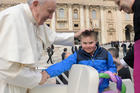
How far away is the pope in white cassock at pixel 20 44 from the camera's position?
149 cm

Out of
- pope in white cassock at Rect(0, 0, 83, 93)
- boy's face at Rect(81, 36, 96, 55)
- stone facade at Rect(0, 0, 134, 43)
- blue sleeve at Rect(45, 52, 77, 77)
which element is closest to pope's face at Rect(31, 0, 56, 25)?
pope in white cassock at Rect(0, 0, 83, 93)

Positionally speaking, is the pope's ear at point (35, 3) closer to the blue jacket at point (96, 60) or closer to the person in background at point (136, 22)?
the person in background at point (136, 22)

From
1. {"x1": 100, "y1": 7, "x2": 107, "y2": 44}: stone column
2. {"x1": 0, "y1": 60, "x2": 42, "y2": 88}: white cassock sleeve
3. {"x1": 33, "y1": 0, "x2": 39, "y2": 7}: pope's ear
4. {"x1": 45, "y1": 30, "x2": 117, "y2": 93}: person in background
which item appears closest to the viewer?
{"x1": 0, "y1": 60, "x2": 42, "y2": 88}: white cassock sleeve

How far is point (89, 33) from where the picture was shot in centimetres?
223

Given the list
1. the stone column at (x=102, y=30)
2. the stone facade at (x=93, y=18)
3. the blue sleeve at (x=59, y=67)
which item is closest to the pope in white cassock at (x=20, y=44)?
the blue sleeve at (x=59, y=67)

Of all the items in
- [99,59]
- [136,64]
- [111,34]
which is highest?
[136,64]

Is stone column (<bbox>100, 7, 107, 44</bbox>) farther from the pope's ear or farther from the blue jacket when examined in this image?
the pope's ear

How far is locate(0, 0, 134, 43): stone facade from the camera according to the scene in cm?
4053

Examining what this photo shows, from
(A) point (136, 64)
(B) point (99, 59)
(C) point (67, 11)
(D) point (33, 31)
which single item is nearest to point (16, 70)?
(D) point (33, 31)

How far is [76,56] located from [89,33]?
0.34m

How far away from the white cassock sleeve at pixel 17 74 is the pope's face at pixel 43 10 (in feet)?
1.47

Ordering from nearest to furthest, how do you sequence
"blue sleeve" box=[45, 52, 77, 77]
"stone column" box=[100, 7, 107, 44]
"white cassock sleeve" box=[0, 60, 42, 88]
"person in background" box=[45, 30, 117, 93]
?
"white cassock sleeve" box=[0, 60, 42, 88] < "blue sleeve" box=[45, 52, 77, 77] < "person in background" box=[45, 30, 117, 93] < "stone column" box=[100, 7, 107, 44]

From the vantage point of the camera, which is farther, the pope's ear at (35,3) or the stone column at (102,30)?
the stone column at (102,30)

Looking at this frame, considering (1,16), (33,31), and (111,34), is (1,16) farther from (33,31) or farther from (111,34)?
(111,34)
